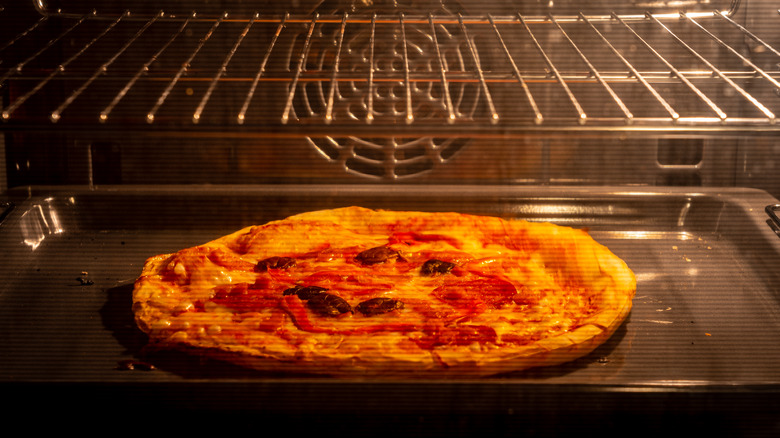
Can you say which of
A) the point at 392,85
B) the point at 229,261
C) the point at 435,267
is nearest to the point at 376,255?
the point at 435,267

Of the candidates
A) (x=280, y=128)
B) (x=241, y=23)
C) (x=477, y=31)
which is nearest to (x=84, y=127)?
(x=280, y=128)

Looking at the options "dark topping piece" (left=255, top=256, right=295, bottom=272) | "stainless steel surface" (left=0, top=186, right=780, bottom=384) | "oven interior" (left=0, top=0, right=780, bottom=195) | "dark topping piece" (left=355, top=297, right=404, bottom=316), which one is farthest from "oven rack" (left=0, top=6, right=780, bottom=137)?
"dark topping piece" (left=355, top=297, right=404, bottom=316)

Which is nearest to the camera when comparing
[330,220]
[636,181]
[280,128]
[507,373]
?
[280,128]

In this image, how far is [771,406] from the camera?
0.72 m

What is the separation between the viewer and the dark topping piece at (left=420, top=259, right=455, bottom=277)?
3.39 feet

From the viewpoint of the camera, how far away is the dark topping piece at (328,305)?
914mm

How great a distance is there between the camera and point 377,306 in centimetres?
92

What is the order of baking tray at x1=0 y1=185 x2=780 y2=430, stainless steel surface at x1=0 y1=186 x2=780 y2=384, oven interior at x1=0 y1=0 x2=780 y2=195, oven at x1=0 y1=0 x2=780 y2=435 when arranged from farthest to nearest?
oven interior at x1=0 y1=0 x2=780 y2=195 → oven at x1=0 y1=0 x2=780 y2=435 → stainless steel surface at x1=0 y1=186 x2=780 y2=384 → baking tray at x1=0 y1=185 x2=780 y2=430

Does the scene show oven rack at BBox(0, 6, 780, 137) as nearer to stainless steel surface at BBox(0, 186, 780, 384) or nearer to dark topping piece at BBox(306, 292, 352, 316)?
stainless steel surface at BBox(0, 186, 780, 384)

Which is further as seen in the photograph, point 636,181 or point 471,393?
point 636,181

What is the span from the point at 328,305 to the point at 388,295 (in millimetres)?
105

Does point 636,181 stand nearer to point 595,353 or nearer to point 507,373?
point 595,353

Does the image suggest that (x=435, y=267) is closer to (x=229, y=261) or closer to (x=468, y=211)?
(x=468, y=211)

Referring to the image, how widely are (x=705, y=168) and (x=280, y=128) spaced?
0.98 m
